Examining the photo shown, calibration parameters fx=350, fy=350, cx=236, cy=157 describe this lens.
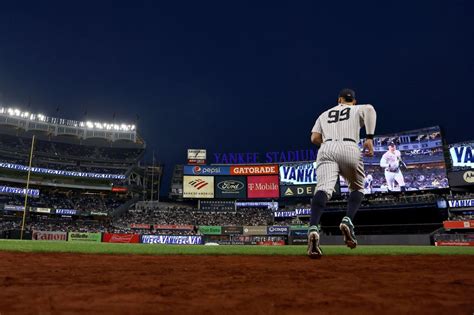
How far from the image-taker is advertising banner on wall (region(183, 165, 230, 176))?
45781mm

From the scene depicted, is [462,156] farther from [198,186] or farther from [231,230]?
[198,186]

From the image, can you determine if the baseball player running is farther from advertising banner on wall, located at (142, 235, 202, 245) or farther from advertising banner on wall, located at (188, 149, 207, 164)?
advertising banner on wall, located at (188, 149, 207, 164)

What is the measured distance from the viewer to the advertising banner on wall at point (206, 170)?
4578cm

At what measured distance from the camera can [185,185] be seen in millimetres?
45000

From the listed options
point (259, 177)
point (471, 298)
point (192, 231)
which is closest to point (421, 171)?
point (259, 177)

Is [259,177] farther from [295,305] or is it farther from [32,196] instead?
[295,305]

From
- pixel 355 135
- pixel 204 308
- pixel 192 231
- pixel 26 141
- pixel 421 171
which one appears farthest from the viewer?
pixel 26 141

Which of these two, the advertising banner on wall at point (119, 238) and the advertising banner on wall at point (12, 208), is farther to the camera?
the advertising banner on wall at point (12, 208)

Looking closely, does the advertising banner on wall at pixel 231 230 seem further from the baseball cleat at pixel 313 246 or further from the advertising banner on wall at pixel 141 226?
the baseball cleat at pixel 313 246

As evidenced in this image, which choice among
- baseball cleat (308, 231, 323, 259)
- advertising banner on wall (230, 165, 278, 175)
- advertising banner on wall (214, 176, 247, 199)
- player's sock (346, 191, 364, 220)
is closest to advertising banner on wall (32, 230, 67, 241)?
advertising banner on wall (214, 176, 247, 199)

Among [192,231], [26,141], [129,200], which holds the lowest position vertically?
[192,231]

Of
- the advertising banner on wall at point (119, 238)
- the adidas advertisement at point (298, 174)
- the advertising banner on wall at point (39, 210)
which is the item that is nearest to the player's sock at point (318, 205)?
the advertising banner on wall at point (119, 238)

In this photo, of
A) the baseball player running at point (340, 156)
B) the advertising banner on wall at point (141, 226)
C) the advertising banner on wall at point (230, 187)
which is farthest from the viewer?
the advertising banner on wall at point (230, 187)

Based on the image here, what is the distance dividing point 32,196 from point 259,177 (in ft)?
98.9
